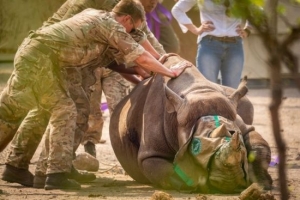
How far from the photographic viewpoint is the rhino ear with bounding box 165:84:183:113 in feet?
26.1

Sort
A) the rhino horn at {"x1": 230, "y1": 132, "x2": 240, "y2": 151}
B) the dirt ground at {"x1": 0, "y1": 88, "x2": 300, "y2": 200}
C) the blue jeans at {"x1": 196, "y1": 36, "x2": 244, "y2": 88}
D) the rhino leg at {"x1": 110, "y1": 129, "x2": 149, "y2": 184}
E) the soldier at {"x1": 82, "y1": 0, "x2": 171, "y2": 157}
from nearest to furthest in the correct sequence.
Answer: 1. the rhino horn at {"x1": 230, "y1": 132, "x2": 240, "y2": 151}
2. the dirt ground at {"x1": 0, "y1": 88, "x2": 300, "y2": 200}
3. the rhino leg at {"x1": 110, "y1": 129, "x2": 149, "y2": 184}
4. the soldier at {"x1": 82, "y1": 0, "x2": 171, "y2": 157}
5. the blue jeans at {"x1": 196, "y1": 36, "x2": 244, "y2": 88}

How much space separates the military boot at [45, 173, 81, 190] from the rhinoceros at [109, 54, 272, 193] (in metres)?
0.67

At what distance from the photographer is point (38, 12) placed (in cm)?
1706

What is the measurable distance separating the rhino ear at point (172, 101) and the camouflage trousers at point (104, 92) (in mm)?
1861

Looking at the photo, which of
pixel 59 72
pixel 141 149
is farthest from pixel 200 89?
pixel 59 72

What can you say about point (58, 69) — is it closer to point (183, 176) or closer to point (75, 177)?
point (75, 177)

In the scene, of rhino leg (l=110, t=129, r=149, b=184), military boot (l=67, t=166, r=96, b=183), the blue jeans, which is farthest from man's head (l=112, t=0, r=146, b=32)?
the blue jeans

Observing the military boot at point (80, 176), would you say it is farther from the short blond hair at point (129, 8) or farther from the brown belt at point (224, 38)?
the brown belt at point (224, 38)

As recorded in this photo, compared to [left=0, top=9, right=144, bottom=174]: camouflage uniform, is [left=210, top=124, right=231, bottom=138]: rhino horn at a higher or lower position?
lower

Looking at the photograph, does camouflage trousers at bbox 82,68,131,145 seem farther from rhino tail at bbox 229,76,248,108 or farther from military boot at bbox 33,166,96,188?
rhino tail at bbox 229,76,248,108

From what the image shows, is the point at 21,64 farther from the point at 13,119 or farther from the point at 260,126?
the point at 260,126

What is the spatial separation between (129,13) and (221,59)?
279 cm

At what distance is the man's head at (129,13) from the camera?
8.35m

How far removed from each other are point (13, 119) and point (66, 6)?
5.60 ft
